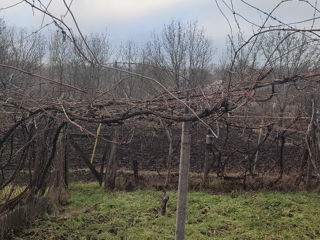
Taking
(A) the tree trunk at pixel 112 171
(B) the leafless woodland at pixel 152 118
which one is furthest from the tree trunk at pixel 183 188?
(A) the tree trunk at pixel 112 171

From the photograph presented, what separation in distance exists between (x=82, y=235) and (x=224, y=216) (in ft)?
6.73

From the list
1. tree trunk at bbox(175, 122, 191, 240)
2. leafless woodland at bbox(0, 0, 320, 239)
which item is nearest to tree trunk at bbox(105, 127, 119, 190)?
leafless woodland at bbox(0, 0, 320, 239)

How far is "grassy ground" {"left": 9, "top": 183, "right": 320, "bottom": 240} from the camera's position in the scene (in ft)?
13.3

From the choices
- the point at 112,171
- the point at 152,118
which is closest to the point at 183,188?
the point at 152,118

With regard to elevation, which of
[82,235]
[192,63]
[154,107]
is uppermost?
[192,63]

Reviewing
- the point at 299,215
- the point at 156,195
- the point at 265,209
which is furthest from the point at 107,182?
the point at 299,215

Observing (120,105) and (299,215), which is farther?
(299,215)

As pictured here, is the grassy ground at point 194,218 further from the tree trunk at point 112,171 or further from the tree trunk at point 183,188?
the tree trunk at point 183,188

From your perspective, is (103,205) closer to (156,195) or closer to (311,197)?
(156,195)

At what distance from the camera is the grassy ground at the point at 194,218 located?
405 centimetres

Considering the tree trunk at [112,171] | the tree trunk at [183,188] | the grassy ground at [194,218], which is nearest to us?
the tree trunk at [183,188]

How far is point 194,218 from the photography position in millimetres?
4668

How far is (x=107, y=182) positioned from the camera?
6.66 m

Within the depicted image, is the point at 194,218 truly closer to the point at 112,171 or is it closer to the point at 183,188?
the point at 183,188
